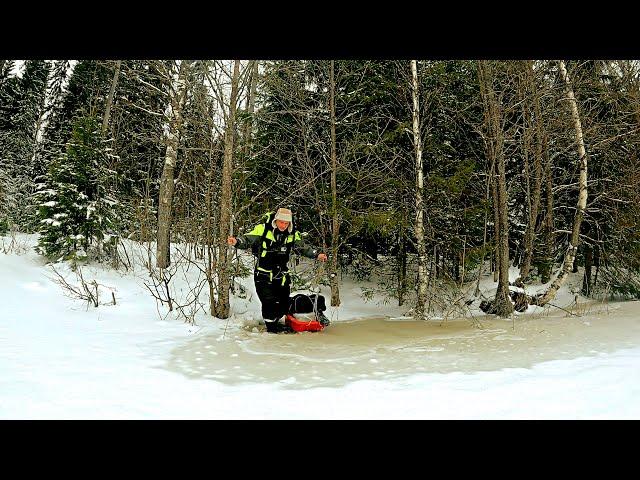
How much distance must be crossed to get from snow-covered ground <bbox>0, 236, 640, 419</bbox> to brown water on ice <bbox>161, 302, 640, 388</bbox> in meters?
0.02

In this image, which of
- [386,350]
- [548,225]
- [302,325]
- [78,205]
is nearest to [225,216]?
[302,325]

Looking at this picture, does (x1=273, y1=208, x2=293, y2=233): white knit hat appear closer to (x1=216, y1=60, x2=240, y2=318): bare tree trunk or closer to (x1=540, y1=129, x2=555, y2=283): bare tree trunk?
(x1=216, y1=60, x2=240, y2=318): bare tree trunk

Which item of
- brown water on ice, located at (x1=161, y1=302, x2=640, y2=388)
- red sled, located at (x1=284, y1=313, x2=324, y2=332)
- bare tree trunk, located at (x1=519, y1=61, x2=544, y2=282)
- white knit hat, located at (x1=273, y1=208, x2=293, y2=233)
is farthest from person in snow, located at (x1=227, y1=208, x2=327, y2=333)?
bare tree trunk, located at (x1=519, y1=61, x2=544, y2=282)

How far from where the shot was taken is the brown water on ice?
15.8ft

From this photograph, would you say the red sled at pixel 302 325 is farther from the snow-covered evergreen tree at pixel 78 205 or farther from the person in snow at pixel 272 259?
→ the snow-covered evergreen tree at pixel 78 205

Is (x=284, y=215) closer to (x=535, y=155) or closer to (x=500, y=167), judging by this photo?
(x=500, y=167)

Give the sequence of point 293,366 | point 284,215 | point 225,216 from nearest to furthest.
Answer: point 293,366 → point 284,215 → point 225,216

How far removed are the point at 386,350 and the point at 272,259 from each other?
2952 millimetres

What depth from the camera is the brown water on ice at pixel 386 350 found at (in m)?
4.82

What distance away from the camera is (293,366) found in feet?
17.0

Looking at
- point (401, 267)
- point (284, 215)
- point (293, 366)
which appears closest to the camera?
point (293, 366)

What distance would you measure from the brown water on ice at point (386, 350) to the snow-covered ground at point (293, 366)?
24mm

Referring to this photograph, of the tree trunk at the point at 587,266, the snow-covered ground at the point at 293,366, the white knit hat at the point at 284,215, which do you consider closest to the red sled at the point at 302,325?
the snow-covered ground at the point at 293,366
